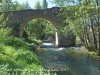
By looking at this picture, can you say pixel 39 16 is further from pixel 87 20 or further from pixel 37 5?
pixel 37 5

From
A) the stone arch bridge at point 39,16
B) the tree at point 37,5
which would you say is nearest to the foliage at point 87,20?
the stone arch bridge at point 39,16

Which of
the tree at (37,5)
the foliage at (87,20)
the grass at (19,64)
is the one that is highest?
the tree at (37,5)

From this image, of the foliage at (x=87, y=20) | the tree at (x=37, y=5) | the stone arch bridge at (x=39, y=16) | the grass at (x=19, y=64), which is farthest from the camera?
the tree at (x=37, y=5)

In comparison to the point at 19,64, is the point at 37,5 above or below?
above

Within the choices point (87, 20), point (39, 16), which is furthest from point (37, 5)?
point (87, 20)

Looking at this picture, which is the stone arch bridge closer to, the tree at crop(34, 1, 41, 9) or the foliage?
the foliage

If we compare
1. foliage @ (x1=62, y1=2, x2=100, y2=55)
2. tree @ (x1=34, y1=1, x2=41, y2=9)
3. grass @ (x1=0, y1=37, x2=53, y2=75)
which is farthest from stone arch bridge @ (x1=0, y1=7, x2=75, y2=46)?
tree @ (x1=34, y1=1, x2=41, y2=9)

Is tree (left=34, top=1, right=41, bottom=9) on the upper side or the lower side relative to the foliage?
upper

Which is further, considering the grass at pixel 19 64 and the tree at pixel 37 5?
the tree at pixel 37 5

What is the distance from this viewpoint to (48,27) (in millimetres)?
46938

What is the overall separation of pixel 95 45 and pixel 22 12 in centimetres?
1346

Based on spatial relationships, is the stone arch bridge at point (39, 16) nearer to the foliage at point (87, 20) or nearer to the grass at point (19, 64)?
the foliage at point (87, 20)

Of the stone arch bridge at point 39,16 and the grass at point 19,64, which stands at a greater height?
the stone arch bridge at point 39,16

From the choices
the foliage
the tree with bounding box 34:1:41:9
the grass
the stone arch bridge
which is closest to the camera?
the grass
